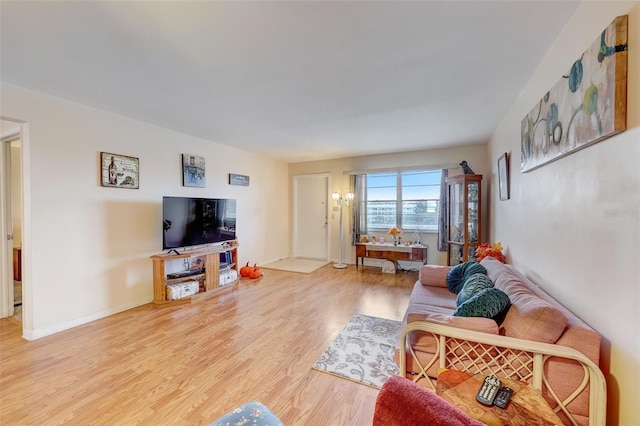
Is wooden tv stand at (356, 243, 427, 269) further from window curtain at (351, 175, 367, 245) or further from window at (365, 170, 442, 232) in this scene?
window at (365, 170, 442, 232)

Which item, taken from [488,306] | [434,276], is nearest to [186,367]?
[488,306]

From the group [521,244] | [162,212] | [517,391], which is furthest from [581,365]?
[162,212]

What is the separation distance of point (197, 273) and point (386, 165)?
158 inches

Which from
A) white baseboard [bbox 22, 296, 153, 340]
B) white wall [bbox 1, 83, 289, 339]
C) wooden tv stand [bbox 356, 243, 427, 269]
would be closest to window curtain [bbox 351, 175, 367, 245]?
wooden tv stand [bbox 356, 243, 427, 269]

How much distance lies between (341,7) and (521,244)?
2.53 metres

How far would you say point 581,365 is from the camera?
1.13 meters

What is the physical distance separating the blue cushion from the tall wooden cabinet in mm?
3933

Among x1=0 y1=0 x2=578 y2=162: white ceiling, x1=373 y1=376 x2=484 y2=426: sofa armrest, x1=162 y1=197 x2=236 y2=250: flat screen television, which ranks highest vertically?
x1=0 y1=0 x2=578 y2=162: white ceiling

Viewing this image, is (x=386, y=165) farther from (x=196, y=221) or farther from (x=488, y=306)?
(x=488, y=306)

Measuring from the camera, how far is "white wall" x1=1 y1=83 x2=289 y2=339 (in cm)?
248

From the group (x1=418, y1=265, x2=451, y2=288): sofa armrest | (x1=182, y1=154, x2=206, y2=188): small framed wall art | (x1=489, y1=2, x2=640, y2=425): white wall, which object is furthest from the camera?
(x1=182, y1=154, x2=206, y2=188): small framed wall art

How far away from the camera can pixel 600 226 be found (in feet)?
3.90

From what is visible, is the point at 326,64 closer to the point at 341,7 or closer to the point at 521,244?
the point at 341,7

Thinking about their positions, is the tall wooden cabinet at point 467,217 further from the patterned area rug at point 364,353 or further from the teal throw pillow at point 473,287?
the teal throw pillow at point 473,287
